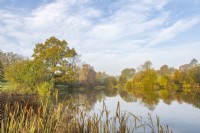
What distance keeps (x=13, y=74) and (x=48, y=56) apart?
37.2ft

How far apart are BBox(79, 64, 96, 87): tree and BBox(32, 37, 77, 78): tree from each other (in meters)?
11.7

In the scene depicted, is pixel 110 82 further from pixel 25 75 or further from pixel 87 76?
pixel 25 75

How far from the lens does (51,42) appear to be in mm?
35000

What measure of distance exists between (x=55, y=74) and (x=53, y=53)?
315cm

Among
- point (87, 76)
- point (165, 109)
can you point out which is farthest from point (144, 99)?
point (87, 76)

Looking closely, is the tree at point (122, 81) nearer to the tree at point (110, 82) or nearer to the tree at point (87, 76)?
the tree at point (110, 82)

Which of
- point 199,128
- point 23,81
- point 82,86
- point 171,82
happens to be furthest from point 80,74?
point 199,128

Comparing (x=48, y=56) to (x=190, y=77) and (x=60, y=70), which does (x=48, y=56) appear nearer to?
(x=60, y=70)

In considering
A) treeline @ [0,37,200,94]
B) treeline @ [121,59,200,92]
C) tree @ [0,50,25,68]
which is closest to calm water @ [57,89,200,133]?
treeline @ [0,37,200,94]

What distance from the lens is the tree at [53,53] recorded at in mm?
32694

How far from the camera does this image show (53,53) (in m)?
32.5

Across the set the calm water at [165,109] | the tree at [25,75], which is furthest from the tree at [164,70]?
the tree at [25,75]

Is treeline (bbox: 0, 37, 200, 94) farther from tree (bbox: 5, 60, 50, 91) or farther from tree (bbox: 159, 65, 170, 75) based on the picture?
tree (bbox: 159, 65, 170, 75)

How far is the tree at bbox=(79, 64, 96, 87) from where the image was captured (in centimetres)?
4720
